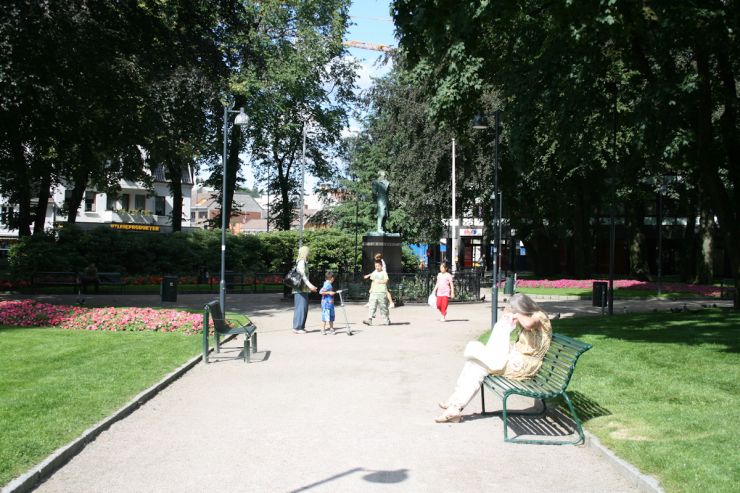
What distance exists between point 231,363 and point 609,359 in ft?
19.8

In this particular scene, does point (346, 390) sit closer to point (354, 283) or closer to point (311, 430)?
point (311, 430)

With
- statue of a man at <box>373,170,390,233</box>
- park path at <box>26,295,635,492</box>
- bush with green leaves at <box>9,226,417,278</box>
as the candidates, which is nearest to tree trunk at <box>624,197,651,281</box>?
bush with green leaves at <box>9,226,417,278</box>

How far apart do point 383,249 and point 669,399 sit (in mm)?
17668

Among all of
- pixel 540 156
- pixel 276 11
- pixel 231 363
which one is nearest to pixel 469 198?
pixel 540 156

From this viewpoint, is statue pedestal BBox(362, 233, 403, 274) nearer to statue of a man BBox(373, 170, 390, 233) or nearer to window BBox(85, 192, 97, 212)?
statue of a man BBox(373, 170, 390, 233)

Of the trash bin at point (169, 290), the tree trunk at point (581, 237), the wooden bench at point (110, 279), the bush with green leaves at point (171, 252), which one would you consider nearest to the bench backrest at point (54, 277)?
the wooden bench at point (110, 279)

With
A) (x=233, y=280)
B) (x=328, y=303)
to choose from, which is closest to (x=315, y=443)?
(x=328, y=303)

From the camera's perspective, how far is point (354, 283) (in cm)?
2688

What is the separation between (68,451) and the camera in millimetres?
6406

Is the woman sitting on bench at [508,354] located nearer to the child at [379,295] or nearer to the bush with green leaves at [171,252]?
the child at [379,295]

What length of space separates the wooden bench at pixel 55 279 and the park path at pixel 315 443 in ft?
60.7

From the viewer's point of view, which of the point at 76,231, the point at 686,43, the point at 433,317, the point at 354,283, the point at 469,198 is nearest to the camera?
the point at 686,43

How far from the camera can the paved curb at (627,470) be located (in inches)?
216

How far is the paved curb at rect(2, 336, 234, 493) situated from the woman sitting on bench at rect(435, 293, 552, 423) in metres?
3.41
